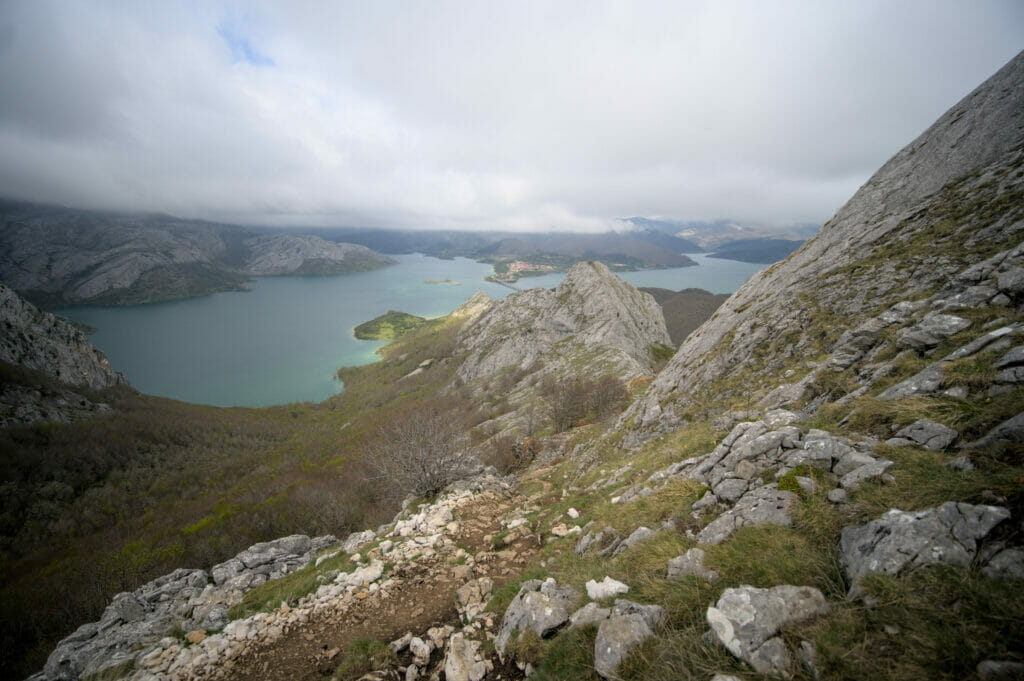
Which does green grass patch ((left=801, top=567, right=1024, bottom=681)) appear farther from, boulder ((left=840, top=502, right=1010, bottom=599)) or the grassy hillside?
the grassy hillside

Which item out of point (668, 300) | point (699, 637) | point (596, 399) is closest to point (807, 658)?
point (699, 637)

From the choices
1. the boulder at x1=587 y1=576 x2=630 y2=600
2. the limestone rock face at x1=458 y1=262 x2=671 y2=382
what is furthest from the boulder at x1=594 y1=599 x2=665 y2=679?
the limestone rock face at x1=458 y1=262 x2=671 y2=382

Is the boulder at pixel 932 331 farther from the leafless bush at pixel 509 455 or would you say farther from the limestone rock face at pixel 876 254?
the leafless bush at pixel 509 455

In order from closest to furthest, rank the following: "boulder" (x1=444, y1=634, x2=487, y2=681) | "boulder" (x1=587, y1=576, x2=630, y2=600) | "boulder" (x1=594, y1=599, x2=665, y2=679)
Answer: "boulder" (x1=594, y1=599, x2=665, y2=679)
"boulder" (x1=587, y1=576, x2=630, y2=600)
"boulder" (x1=444, y1=634, x2=487, y2=681)

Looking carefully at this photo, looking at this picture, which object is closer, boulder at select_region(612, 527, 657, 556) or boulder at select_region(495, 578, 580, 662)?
boulder at select_region(495, 578, 580, 662)

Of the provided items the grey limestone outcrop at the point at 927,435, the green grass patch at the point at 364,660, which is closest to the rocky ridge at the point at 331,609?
the green grass patch at the point at 364,660

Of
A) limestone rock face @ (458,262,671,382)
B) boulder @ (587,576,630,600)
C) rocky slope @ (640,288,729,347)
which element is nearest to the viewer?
boulder @ (587,576,630,600)

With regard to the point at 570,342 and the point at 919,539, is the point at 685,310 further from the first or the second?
the point at 919,539

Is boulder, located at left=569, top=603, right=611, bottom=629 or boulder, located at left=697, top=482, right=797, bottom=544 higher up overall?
boulder, located at left=697, top=482, right=797, bottom=544
